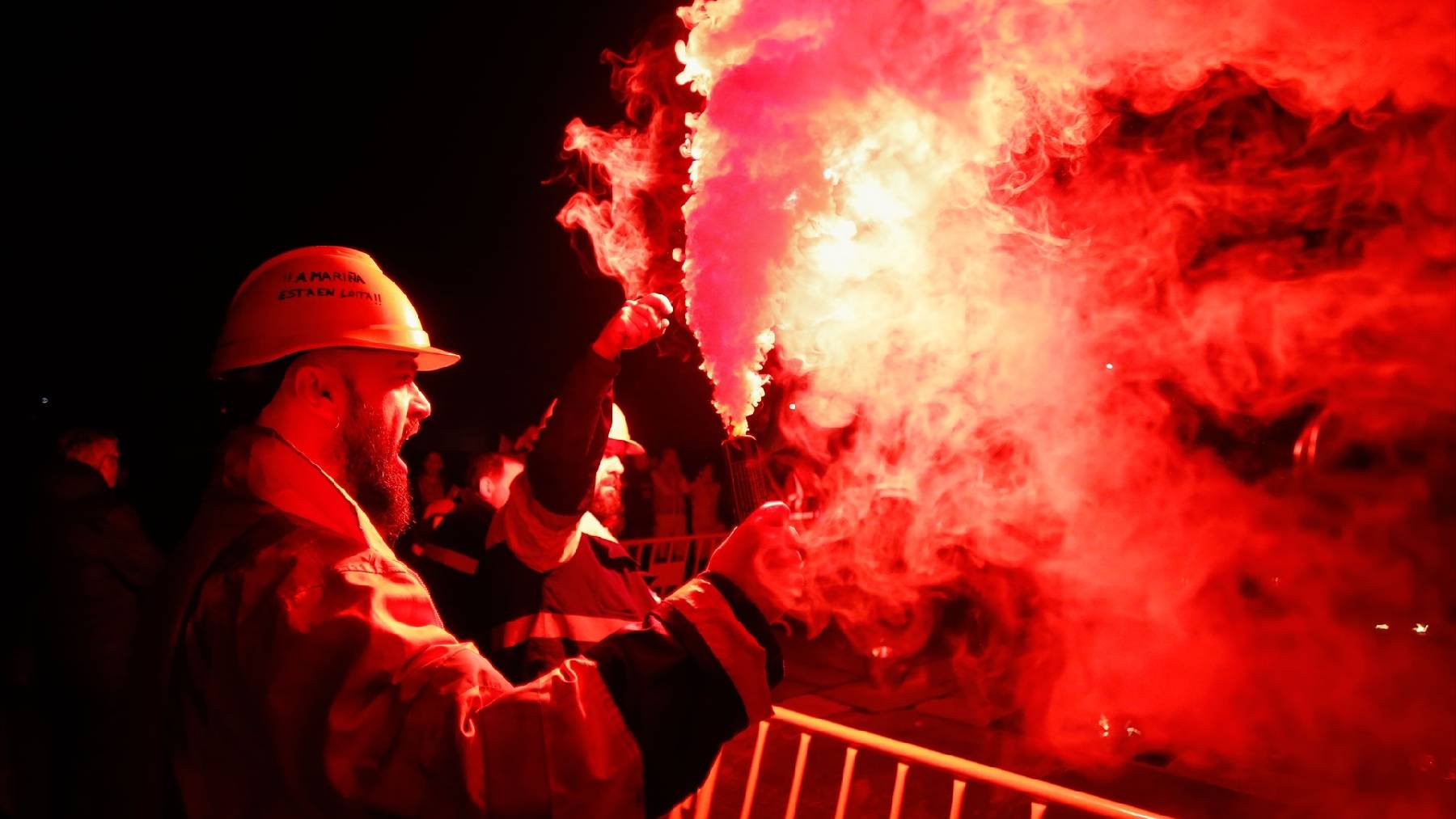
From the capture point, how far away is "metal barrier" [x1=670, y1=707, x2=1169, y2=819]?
2570 millimetres

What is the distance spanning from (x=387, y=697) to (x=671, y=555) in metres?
9.46

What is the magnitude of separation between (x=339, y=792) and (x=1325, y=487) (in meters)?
6.15

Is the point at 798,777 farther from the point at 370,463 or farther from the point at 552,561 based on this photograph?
the point at 370,463

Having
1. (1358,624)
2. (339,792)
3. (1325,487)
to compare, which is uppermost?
(1325,487)

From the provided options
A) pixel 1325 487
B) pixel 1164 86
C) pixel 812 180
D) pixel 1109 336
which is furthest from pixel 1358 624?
pixel 812 180

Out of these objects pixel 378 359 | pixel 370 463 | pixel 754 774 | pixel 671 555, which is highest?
pixel 671 555

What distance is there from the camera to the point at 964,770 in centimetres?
289

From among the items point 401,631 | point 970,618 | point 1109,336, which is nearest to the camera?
point 401,631

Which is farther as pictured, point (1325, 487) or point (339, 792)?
point (1325, 487)

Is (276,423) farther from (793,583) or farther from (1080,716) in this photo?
(1080,716)

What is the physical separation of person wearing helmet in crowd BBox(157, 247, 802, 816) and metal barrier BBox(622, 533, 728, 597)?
8269mm

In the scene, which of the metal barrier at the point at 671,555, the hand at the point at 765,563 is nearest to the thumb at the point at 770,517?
the hand at the point at 765,563

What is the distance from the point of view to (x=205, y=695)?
1525 mm

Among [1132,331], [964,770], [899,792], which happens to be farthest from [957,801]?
[1132,331]
